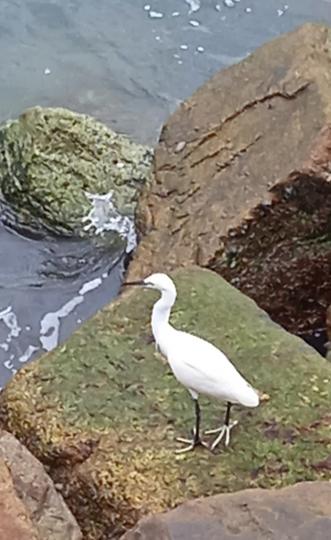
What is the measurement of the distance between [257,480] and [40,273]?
3134mm

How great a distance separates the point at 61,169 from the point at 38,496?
365 cm

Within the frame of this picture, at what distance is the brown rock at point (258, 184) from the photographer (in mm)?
6078

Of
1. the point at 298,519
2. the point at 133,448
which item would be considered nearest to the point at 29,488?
the point at 133,448

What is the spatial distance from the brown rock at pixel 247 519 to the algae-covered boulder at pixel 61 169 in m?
4.13

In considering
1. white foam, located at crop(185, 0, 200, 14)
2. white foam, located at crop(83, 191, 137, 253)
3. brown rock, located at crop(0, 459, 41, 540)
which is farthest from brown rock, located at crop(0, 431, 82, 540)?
white foam, located at crop(185, 0, 200, 14)

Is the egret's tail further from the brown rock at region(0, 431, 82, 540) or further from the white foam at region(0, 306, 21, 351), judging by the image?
the white foam at region(0, 306, 21, 351)

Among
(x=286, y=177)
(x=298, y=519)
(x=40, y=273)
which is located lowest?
(x=40, y=273)

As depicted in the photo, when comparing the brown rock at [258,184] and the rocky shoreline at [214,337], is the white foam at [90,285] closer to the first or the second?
the rocky shoreline at [214,337]

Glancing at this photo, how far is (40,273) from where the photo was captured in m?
7.20

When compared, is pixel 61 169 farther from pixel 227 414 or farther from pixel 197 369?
pixel 197 369

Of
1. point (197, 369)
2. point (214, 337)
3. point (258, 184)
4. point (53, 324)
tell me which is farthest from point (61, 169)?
point (197, 369)

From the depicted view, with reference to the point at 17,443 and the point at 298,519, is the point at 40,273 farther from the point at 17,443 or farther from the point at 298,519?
the point at 298,519

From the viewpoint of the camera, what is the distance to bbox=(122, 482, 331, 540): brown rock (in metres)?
3.20

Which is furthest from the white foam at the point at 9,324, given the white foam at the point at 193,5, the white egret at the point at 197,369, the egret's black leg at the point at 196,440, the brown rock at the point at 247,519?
the white foam at the point at 193,5
